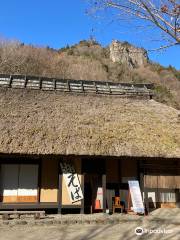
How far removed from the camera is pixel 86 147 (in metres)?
11.8

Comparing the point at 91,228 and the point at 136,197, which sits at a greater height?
the point at 136,197

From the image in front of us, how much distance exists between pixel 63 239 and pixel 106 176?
548 cm

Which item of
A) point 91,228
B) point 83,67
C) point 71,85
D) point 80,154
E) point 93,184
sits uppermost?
point 83,67

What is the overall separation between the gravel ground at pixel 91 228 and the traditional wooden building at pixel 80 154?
153cm

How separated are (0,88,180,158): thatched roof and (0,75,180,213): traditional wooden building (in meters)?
0.03

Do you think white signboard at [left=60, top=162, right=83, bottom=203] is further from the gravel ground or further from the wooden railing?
the wooden railing

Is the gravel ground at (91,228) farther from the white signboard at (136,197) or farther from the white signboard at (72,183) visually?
the white signboard at (72,183)

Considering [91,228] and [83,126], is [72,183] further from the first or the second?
[91,228]

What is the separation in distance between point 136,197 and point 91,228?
3049mm

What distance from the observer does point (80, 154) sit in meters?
11.5

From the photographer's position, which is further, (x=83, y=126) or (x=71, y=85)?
(x=71, y=85)

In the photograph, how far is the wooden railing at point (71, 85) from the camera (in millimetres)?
16125


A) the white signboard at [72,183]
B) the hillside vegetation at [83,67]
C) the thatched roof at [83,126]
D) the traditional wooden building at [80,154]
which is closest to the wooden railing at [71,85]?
the thatched roof at [83,126]

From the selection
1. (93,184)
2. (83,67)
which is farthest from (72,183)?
(83,67)
